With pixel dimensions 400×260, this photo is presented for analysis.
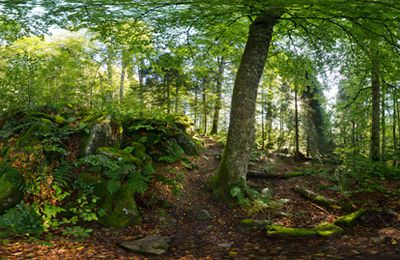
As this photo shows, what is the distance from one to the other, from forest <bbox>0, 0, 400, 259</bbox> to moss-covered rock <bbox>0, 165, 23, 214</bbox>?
0.8 inches

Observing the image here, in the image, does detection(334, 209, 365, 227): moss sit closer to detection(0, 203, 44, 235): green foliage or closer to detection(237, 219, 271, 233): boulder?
detection(237, 219, 271, 233): boulder

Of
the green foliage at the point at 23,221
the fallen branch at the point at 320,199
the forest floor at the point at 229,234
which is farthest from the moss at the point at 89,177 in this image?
the fallen branch at the point at 320,199

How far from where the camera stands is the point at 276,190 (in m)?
8.46

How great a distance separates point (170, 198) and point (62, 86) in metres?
7.96

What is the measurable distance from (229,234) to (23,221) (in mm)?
3848

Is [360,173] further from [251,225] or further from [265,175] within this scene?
[251,225]

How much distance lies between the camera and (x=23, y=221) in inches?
176

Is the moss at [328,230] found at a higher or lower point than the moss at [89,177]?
lower

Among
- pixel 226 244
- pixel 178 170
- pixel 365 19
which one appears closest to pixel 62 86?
pixel 178 170

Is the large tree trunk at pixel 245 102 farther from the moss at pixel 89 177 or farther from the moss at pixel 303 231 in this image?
the moss at pixel 89 177

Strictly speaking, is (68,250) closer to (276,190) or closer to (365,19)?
(276,190)

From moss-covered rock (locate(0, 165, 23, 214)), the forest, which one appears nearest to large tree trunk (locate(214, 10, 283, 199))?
the forest

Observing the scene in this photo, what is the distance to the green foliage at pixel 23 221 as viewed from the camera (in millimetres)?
4171

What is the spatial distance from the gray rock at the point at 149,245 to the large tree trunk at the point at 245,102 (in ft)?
9.46
